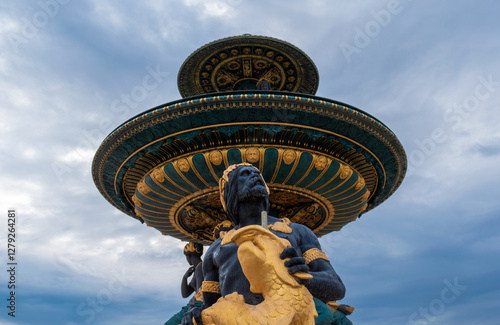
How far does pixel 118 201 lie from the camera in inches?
444

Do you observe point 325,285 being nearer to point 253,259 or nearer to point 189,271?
point 253,259

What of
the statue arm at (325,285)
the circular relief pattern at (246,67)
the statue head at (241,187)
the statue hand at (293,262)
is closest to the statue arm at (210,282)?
the statue head at (241,187)

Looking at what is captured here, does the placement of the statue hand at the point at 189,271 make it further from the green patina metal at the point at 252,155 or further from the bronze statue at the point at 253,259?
the bronze statue at the point at 253,259

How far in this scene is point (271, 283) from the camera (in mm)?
3541

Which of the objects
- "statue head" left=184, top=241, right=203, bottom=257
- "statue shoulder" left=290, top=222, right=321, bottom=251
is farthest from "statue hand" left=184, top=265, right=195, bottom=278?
"statue shoulder" left=290, top=222, right=321, bottom=251

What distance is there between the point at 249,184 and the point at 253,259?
1.20 meters

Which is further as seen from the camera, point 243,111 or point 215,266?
point 243,111

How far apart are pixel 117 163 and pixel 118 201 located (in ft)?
6.81

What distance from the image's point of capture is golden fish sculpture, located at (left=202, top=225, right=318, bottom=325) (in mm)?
3502

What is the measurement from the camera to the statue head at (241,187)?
14.9 feet

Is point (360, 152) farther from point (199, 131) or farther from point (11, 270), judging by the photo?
point (11, 270)

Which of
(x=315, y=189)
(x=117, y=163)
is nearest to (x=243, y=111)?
(x=315, y=189)

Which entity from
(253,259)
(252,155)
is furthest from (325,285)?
(252,155)

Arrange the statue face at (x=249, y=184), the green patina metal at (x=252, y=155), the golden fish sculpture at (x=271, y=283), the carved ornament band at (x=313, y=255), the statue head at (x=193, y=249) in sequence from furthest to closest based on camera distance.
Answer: the statue head at (x=193, y=249)
the green patina metal at (x=252, y=155)
the statue face at (x=249, y=184)
the carved ornament band at (x=313, y=255)
the golden fish sculpture at (x=271, y=283)
